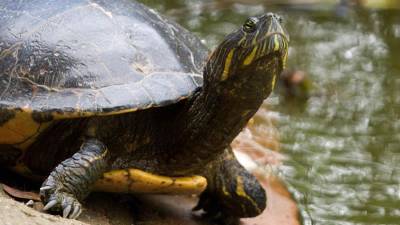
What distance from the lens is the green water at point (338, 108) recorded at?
455cm

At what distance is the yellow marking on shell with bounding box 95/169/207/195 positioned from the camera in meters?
3.38

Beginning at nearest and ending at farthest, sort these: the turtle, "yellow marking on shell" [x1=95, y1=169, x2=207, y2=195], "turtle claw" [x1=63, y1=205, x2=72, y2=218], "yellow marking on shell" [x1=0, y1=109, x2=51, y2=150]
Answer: "turtle claw" [x1=63, y1=205, x2=72, y2=218]
the turtle
"yellow marking on shell" [x1=0, y1=109, x2=51, y2=150]
"yellow marking on shell" [x1=95, y1=169, x2=207, y2=195]

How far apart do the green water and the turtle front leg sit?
61.5 inches

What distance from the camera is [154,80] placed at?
3381 millimetres

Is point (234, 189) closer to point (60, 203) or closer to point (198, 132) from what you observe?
point (198, 132)

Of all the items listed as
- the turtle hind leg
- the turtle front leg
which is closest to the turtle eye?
A: the turtle front leg

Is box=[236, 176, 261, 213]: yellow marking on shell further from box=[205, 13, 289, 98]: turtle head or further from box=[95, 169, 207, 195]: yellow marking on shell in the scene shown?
box=[205, 13, 289, 98]: turtle head

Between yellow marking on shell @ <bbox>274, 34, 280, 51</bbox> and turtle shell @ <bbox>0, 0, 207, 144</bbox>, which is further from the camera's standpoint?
turtle shell @ <bbox>0, 0, 207, 144</bbox>

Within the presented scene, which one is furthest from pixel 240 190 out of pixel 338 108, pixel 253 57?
pixel 338 108

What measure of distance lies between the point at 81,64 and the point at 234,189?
43.3 inches

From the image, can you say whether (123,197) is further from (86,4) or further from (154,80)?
(86,4)

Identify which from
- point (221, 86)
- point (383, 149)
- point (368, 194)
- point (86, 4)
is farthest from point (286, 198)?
point (86, 4)

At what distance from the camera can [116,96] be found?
321 cm

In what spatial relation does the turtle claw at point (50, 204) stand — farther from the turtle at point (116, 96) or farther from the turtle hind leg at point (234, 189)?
the turtle hind leg at point (234, 189)
